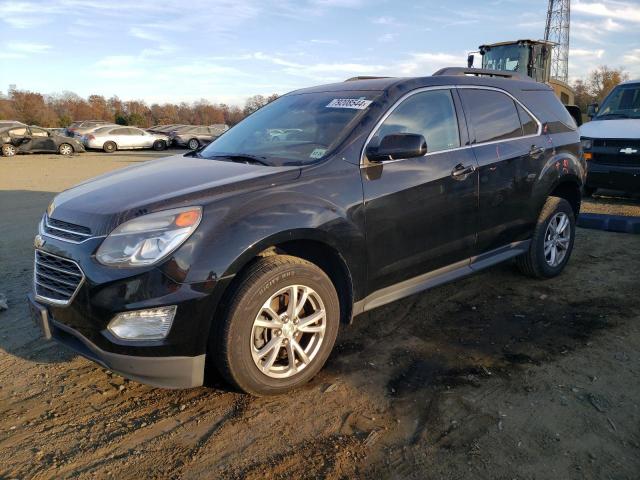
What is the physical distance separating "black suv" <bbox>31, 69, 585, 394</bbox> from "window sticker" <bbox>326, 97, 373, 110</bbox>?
15 mm

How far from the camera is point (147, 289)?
103 inches

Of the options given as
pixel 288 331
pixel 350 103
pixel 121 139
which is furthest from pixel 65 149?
pixel 288 331

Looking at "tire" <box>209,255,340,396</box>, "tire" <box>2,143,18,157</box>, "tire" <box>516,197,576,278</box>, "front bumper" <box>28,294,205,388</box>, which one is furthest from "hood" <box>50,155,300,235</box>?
"tire" <box>2,143,18,157</box>

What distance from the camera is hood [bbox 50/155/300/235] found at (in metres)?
2.81

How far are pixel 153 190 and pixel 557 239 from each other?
12.9ft

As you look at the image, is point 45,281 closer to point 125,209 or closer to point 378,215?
point 125,209

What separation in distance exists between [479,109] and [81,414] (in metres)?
3.63

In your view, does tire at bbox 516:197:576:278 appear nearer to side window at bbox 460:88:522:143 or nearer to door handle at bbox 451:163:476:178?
side window at bbox 460:88:522:143

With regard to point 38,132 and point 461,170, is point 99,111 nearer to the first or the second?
point 38,132

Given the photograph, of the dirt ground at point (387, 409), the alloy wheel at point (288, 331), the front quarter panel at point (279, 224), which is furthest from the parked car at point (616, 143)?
the alloy wheel at point (288, 331)

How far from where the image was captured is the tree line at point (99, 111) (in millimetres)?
52125

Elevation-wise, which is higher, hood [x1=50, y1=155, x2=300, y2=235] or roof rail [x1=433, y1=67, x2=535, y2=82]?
roof rail [x1=433, y1=67, x2=535, y2=82]

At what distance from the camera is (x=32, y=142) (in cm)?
2428

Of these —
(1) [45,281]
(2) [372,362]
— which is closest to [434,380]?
(2) [372,362]
